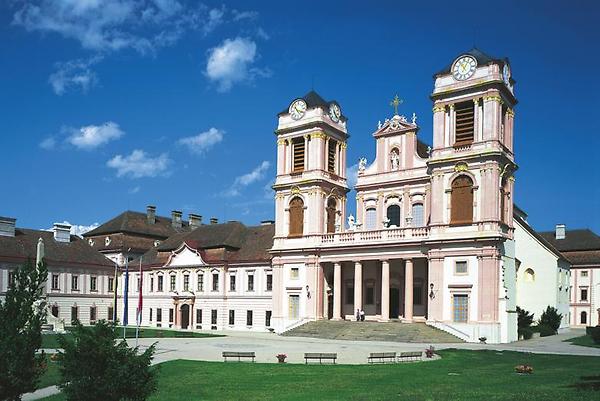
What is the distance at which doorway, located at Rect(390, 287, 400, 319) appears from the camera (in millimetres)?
53897

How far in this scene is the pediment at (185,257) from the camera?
216ft

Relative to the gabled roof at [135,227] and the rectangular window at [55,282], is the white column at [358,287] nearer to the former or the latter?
the rectangular window at [55,282]

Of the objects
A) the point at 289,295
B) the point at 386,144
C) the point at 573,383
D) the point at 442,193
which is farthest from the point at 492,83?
the point at 573,383

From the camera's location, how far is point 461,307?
4666 centimetres

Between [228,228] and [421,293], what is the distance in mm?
23503

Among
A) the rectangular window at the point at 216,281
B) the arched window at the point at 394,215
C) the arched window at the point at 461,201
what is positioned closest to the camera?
the arched window at the point at 461,201

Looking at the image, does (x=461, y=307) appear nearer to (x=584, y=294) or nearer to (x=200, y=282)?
(x=200, y=282)

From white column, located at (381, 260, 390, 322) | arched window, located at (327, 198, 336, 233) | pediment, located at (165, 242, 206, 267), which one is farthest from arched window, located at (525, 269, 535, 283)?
pediment, located at (165, 242, 206, 267)

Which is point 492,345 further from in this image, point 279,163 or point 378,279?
point 279,163

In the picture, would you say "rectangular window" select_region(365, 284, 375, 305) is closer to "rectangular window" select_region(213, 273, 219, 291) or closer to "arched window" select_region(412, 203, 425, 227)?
"arched window" select_region(412, 203, 425, 227)

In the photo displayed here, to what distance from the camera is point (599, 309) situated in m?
76.8

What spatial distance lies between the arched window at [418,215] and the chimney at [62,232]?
123 feet

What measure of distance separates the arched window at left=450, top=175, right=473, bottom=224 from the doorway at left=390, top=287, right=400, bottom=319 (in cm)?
926

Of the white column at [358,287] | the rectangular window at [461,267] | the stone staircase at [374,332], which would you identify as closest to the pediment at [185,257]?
the stone staircase at [374,332]
